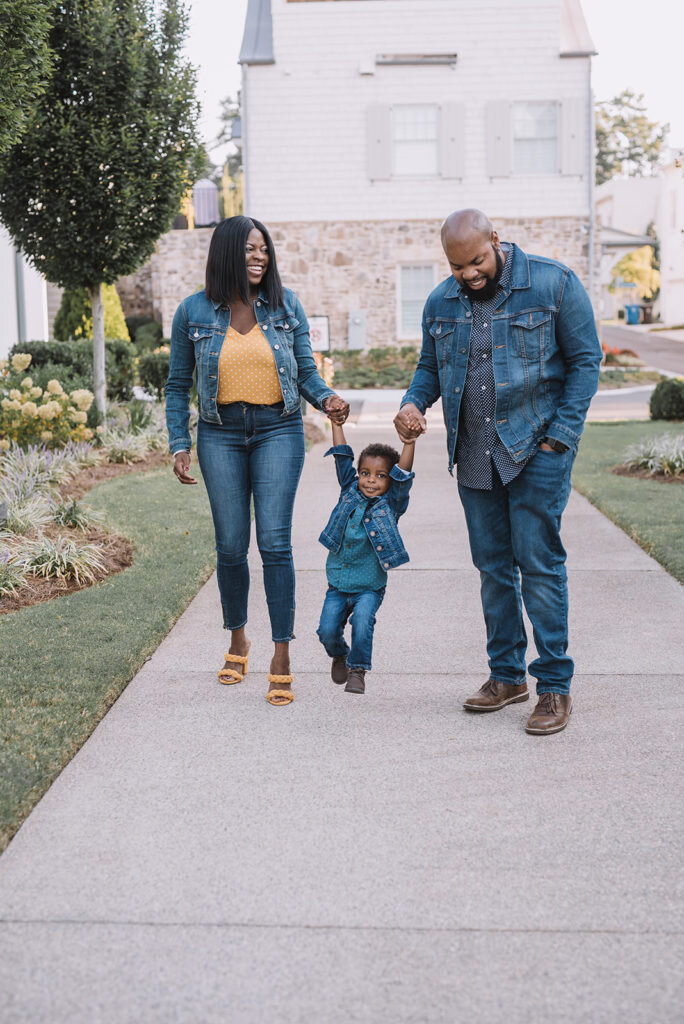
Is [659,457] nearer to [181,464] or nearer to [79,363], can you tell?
[181,464]

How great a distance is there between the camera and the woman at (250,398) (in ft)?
15.2

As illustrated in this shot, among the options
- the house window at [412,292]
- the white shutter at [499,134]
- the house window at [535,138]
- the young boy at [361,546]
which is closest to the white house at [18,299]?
the house window at [412,292]

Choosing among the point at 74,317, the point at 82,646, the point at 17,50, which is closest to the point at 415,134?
the point at 74,317

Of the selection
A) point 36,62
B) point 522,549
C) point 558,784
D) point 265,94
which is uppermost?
point 265,94

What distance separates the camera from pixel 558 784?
3857mm

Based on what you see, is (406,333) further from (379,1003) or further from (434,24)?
(379,1003)

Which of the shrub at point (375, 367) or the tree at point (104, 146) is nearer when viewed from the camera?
the tree at point (104, 146)

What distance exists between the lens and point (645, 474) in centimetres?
1093

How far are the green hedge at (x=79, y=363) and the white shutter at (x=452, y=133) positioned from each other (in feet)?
31.7

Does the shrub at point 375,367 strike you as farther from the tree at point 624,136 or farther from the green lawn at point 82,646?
the tree at point 624,136

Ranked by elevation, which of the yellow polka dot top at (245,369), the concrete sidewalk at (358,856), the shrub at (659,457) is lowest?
the concrete sidewalk at (358,856)

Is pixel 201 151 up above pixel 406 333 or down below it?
above

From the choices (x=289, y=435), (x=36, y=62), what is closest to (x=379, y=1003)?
(x=289, y=435)

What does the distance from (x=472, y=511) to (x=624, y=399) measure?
680 inches
